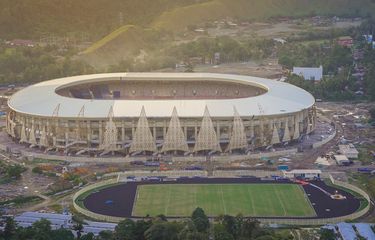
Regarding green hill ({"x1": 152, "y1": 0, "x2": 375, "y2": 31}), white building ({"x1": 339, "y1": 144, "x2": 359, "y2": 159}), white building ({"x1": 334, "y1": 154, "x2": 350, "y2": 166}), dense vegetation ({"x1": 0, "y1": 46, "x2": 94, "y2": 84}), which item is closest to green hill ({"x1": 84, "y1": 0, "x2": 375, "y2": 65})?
green hill ({"x1": 152, "y1": 0, "x2": 375, "y2": 31})

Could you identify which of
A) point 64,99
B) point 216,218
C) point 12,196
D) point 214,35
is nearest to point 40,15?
point 214,35

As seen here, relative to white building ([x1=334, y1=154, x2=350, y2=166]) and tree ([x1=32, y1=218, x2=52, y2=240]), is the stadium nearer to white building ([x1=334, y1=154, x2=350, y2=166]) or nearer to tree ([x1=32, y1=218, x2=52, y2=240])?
white building ([x1=334, y1=154, x2=350, y2=166])

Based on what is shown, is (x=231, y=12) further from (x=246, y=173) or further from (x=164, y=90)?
(x=246, y=173)

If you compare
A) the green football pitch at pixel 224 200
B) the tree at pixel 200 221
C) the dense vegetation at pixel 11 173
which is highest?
the tree at pixel 200 221

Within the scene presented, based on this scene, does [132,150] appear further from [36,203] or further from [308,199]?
[308,199]

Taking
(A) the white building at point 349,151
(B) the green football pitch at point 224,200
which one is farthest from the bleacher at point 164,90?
(B) the green football pitch at point 224,200

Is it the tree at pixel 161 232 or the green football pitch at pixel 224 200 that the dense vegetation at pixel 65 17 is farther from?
the tree at pixel 161 232

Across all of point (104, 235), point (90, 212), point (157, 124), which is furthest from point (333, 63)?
point (104, 235)
